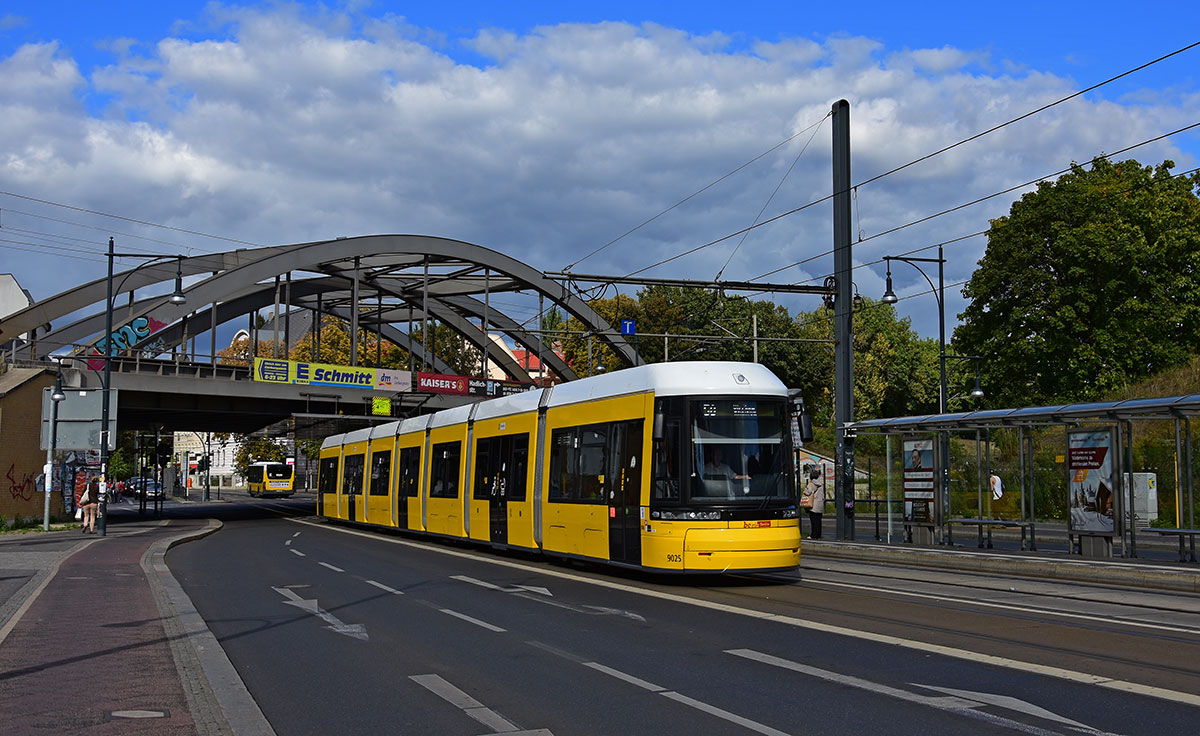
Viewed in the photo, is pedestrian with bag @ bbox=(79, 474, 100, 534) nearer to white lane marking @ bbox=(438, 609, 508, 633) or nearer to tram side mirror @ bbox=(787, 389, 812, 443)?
white lane marking @ bbox=(438, 609, 508, 633)

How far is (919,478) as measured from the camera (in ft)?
80.3

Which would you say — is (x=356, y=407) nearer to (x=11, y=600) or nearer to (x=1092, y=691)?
(x=11, y=600)

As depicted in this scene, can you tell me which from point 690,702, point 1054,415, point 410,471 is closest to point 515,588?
point 690,702

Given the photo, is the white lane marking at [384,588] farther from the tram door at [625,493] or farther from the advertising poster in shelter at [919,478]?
the advertising poster in shelter at [919,478]

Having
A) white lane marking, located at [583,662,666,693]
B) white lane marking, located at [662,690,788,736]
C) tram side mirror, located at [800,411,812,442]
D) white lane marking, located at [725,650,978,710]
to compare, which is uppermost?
tram side mirror, located at [800,411,812,442]

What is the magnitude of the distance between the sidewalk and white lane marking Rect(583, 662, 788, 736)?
→ 9.22 ft

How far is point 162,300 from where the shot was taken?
2152 inches

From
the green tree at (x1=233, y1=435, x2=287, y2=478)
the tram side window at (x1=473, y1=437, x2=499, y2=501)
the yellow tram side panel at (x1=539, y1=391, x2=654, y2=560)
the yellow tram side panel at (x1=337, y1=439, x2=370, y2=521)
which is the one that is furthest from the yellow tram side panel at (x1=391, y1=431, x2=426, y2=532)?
the green tree at (x1=233, y1=435, x2=287, y2=478)

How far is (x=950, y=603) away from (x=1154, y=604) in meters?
2.45

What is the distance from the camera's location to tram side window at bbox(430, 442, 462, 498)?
2650 cm

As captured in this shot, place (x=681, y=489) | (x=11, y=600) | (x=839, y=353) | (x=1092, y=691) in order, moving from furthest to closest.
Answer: (x=839, y=353), (x=681, y=489), (x=11, y=600), (x=1092, y=691)

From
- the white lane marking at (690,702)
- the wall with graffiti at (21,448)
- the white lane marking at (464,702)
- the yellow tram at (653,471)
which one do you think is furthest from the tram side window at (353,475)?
the white lane marking at (690,702)

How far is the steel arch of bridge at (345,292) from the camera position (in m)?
50.9

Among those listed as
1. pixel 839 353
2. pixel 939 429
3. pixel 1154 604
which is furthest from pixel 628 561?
pixel 839 353
